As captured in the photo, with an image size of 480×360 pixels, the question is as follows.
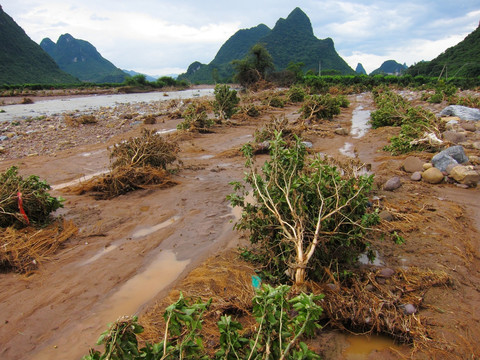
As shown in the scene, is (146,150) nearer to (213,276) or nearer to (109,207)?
(109,207)

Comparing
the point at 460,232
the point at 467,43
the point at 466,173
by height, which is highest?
the point at 467,43

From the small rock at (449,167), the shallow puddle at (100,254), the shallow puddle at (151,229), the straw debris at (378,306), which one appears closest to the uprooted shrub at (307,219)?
the straw debris at (378,306)

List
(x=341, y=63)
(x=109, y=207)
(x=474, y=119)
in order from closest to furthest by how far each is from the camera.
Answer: (x=109, y=207)
(x=474, y=119)
(x=341, y=63)

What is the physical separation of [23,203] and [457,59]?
53.4 metres

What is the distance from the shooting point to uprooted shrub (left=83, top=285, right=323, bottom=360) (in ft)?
4.62

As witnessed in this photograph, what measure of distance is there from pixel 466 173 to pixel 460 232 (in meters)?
1.85

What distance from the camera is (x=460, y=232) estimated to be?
12.1 feet

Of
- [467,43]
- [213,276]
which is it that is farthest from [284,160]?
[467,43]

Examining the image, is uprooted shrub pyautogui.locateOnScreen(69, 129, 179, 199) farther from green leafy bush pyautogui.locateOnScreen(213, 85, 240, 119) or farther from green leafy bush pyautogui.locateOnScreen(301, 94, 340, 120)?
green leafy bush pyautogui.locateOnScreen(301, 94, 340, 120)

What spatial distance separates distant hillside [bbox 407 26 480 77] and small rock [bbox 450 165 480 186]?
38.2 metres

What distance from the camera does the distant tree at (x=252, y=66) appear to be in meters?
32.3

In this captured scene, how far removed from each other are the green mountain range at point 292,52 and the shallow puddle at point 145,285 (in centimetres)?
7816

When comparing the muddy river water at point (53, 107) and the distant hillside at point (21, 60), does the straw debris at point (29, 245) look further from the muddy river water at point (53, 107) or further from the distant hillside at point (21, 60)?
the distant hillside at point (21, 60)

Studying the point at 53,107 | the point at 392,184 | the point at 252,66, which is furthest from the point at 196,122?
the point at 252,66
